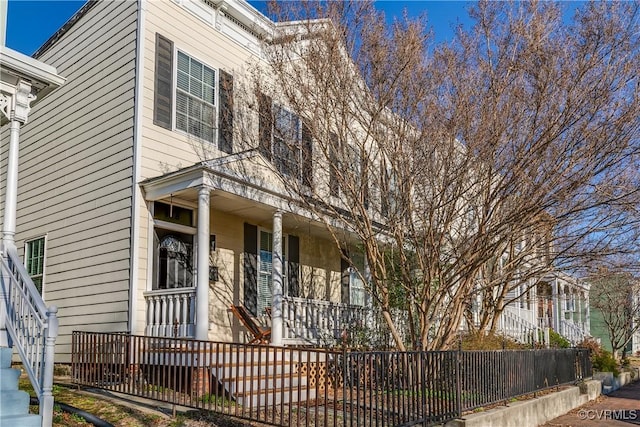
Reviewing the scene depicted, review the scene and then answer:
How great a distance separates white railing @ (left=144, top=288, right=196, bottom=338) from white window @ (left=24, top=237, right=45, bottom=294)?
3.60 m

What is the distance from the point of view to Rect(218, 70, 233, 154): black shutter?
40.8 feet

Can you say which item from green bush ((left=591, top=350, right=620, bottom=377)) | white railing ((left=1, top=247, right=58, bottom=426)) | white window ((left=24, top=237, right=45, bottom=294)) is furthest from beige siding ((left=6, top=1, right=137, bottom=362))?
green bush ((left=591, top=350, right=620, bottom=377))

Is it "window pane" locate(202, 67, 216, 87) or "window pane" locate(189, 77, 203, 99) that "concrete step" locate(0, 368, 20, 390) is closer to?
"window pane" locate(189, 77, 203, 99)

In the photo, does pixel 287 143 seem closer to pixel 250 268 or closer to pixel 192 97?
pixel 192 97

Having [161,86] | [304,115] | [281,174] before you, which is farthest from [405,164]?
[161,86]

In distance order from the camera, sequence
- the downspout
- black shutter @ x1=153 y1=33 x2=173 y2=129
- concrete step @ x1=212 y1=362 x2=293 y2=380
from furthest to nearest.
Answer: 1. black shutter @ x1=153 y1=33 x2=173 y2=129
2. the downspout
3. concrete step @ x1=212 y1=362 x2=293 y2=380

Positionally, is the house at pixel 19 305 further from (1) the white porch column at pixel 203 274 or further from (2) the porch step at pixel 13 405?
(1) the white porch column at pixel 203 274

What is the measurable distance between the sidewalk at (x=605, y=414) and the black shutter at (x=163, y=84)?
8.55 metres

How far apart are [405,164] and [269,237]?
17.2 feet

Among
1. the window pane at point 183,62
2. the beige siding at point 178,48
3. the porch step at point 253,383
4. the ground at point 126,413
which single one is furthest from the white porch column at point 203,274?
the window pane at point 183,62

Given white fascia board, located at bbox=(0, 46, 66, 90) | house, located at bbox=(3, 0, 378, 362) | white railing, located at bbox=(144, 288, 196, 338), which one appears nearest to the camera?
white fascia board, located at bbox=(0, 46, 66, 90)

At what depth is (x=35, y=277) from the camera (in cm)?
1305

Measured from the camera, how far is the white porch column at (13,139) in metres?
7.21

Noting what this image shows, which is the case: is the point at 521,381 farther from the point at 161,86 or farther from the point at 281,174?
the point at 161,86
